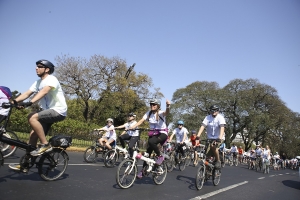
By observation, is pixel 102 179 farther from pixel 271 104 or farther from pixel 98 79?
pixel 271 104

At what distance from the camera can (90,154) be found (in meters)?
9.61

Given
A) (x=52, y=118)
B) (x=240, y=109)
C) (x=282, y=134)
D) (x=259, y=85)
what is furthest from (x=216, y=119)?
(x=282, y=134)

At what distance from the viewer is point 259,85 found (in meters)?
44.0

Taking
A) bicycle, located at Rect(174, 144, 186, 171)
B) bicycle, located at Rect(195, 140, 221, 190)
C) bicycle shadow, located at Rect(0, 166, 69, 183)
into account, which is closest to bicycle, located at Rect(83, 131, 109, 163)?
bicycle, located at Rect(174, 144, 186, 171)

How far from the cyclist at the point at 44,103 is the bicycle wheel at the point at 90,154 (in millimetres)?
4733

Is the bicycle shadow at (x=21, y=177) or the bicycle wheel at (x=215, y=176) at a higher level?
the bicycle wheel at (x=215, y=176)

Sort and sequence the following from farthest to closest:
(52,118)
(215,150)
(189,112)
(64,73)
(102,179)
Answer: (189,112) < (64,73) < (215,150) < (102,179) < (52,118)

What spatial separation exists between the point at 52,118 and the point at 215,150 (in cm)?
437

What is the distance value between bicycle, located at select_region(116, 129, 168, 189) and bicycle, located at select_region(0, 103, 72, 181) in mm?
Answer: 1229

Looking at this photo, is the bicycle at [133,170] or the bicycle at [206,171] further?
the bicycle at [206,171]

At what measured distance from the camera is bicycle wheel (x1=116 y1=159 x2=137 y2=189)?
5297 mm

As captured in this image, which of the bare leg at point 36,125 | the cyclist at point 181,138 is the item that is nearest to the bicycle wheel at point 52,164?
the bare leg at point 36,125

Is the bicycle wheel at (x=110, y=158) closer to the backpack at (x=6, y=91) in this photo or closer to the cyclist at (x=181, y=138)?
the cyclist at (x=181, y=138)

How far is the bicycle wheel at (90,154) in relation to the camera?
31.2 feet
